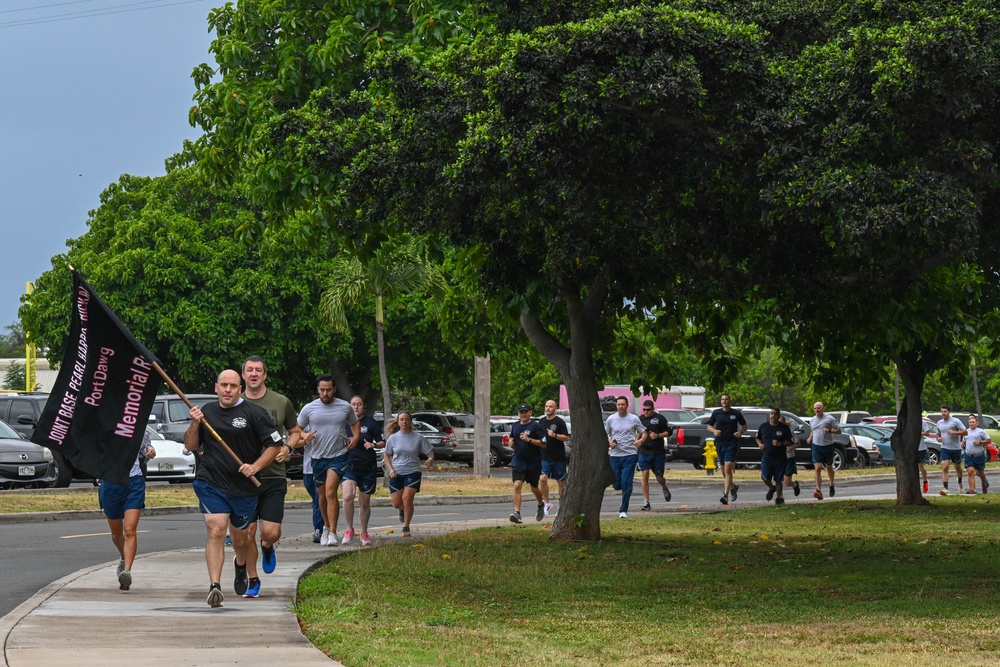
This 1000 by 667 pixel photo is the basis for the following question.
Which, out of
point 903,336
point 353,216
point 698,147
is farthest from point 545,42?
point 903,336

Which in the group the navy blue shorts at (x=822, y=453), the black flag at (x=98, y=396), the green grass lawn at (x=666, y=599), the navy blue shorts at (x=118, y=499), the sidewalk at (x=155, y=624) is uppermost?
the black flag at (x=98, y=396)

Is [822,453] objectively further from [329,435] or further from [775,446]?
[329,435]

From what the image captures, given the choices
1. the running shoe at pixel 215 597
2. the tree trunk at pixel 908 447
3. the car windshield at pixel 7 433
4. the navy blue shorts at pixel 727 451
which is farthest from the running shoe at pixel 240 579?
the car windshield at pixel 7 433

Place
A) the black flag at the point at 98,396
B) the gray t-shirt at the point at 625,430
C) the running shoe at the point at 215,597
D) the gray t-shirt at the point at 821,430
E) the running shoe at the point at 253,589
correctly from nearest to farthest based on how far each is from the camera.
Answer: the running shoe at the point at 215,597
the black flag at the point at 98,396
the running shoe at the point at 253,589
the gray t-shirt at the point at 625,430
the gray t-shirt at the point at 821,430

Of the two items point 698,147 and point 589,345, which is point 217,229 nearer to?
point 589,345

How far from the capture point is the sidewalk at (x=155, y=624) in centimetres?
805

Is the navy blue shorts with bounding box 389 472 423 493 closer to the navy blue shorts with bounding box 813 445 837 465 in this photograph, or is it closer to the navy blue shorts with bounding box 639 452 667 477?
the navy blue shorts with bounding box 639 452 667 477

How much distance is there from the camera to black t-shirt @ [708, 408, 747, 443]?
24359mm

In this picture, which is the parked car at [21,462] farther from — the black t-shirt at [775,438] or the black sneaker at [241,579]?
the black sneaker at [241,579]

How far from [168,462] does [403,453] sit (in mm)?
13511

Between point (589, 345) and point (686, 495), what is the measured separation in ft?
47.0

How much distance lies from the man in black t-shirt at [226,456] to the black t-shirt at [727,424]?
15.0 metres

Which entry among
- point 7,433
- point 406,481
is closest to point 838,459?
point 7,433

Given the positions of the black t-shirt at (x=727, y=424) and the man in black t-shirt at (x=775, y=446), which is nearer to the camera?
the man in black t-shirt at (x=775, y=446)
